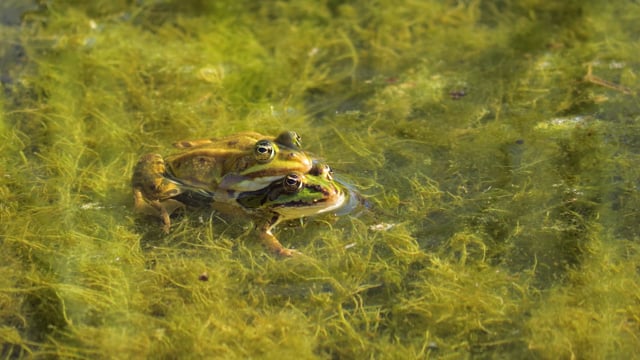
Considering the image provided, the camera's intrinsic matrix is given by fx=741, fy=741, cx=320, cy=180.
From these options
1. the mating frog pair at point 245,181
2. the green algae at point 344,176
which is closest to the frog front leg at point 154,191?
the mating frog pair at point 245,181

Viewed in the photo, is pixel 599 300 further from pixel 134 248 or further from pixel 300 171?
pixel 134 248

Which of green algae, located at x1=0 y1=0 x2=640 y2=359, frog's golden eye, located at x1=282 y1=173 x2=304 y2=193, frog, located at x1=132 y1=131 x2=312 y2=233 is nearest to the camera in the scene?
green algae, located at x1=0 y1=0 x2=640 y2=359

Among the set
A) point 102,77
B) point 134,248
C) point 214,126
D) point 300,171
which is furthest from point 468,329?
point 102,77

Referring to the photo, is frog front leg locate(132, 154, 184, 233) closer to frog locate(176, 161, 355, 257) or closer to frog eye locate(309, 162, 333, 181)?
frog locate(176, 161, 355, 257)

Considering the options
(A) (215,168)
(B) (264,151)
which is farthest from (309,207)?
(A) (215,168)

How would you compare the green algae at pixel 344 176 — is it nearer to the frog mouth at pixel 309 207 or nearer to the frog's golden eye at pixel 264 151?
the frog mouth at pixel 309 207

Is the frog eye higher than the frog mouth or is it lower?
higher

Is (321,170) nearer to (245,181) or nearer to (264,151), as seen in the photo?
(264,151)

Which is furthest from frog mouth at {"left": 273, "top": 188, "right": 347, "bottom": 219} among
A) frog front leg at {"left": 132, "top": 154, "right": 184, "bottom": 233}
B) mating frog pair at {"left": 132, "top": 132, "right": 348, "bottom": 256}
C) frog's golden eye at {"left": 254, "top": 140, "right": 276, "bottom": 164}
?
frog front leg at {"left": 132, "top": 154, "right": 184, "bottom": 233}
